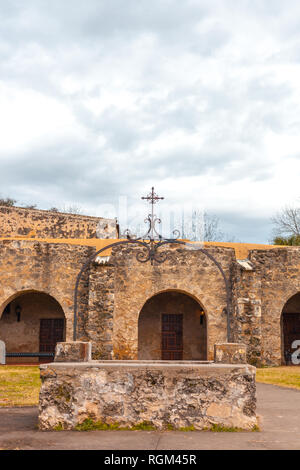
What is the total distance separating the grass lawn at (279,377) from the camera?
11.2m

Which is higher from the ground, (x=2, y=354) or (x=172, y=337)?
(x=172, y=337)

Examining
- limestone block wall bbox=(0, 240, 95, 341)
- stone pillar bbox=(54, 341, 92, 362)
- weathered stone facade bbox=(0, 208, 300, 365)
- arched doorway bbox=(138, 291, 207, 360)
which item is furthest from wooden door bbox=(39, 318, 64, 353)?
stone pillar bbox=(54, 341, 92, 362)

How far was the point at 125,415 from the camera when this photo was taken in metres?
5.64

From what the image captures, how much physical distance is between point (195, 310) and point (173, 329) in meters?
1.05

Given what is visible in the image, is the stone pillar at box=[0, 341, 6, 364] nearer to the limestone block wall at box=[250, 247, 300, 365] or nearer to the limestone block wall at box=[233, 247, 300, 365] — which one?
the limestone block wall at box=[233, 247, 300, 365]

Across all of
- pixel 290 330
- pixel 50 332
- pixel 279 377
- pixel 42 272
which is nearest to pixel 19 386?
pixel 42 272

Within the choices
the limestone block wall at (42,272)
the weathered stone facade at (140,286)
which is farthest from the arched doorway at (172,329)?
the limestone block wall at (42,272)

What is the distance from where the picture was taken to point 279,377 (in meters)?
12.3

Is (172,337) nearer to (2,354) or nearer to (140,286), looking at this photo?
(140,286)

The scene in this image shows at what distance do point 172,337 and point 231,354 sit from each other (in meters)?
10.6

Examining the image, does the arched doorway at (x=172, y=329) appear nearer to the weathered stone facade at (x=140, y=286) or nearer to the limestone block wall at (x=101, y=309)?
the weathered stone facade at (x=140, y=286)

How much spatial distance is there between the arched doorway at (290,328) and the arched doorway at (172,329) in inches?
117
